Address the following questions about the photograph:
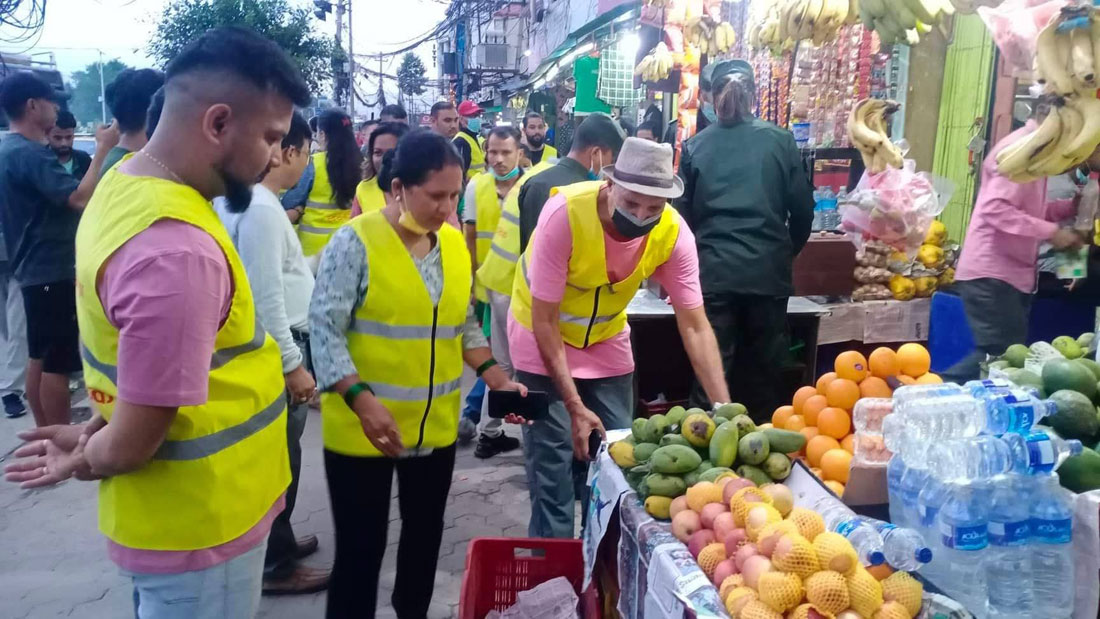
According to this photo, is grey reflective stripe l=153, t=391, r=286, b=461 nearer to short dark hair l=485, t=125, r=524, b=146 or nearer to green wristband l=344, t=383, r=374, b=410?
green wristband l=344, t=383, r=374, b=410

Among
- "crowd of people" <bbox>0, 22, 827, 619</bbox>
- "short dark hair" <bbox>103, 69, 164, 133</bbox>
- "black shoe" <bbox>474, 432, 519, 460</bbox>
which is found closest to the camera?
"crowd of people" <bbox>0, 22, 827, 619</bbox>

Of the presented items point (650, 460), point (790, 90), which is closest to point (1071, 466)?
point (650, 460)

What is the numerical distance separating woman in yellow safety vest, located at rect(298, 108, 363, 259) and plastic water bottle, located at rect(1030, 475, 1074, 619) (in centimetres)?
388

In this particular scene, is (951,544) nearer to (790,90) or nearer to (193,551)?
(193,551)

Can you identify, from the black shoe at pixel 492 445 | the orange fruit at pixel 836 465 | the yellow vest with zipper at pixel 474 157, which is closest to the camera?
the orange fruit at pixel 836 465

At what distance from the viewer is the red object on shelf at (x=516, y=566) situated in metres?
2.57

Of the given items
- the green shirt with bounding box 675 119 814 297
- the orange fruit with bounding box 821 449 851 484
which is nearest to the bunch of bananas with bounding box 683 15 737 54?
the green shirt with bounding box 675 119 814 297

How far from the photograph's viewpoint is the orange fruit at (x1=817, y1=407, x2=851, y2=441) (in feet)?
7.73

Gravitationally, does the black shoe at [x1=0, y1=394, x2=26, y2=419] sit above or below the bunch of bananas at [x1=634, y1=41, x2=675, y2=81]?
below

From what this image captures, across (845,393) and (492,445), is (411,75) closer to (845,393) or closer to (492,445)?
(492,445)

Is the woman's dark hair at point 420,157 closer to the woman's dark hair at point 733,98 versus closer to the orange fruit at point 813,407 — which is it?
the orange fruit at point 813,407

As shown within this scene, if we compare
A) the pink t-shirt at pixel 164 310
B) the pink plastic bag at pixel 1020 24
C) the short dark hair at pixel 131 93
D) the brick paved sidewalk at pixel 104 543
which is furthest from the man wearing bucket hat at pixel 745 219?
the pink t-shirt at pixel 164 310

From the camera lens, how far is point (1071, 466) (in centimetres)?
172

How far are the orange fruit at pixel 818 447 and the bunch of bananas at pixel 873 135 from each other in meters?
2.95
